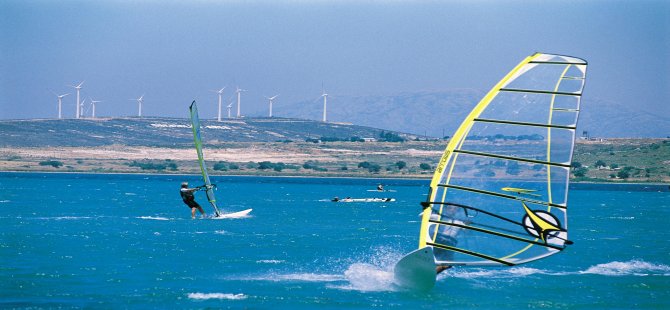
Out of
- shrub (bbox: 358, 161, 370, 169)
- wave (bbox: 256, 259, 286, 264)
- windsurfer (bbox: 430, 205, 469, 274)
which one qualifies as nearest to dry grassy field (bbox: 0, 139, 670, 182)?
shrub (bbox: 358, 161, 370, 169)

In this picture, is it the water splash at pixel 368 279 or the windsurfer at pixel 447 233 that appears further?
the water splash at pixel 368 279

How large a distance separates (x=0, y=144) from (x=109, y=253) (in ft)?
514

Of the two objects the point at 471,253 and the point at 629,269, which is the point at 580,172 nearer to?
the point at 629,269

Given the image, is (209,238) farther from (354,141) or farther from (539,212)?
(354,141)

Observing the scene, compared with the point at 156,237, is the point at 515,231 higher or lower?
higher

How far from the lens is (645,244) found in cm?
3556

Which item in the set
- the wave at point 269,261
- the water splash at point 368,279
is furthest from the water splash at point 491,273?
the wave at point 269,261

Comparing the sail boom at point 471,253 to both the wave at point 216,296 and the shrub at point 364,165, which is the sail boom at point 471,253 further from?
the shrub at point 364,165

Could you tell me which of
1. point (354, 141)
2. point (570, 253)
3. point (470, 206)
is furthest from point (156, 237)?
point (354, 141)

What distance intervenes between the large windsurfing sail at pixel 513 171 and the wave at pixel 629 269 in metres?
8.82

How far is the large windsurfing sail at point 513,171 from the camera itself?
17.5 metres

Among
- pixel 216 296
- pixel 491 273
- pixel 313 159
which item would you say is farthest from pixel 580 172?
pixel 216 296

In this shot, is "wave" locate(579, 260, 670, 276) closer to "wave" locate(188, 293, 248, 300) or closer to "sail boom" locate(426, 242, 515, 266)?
"sail boom" locate(426, 242, 515, 266)

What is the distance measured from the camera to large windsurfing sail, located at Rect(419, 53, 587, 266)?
17.5 m
